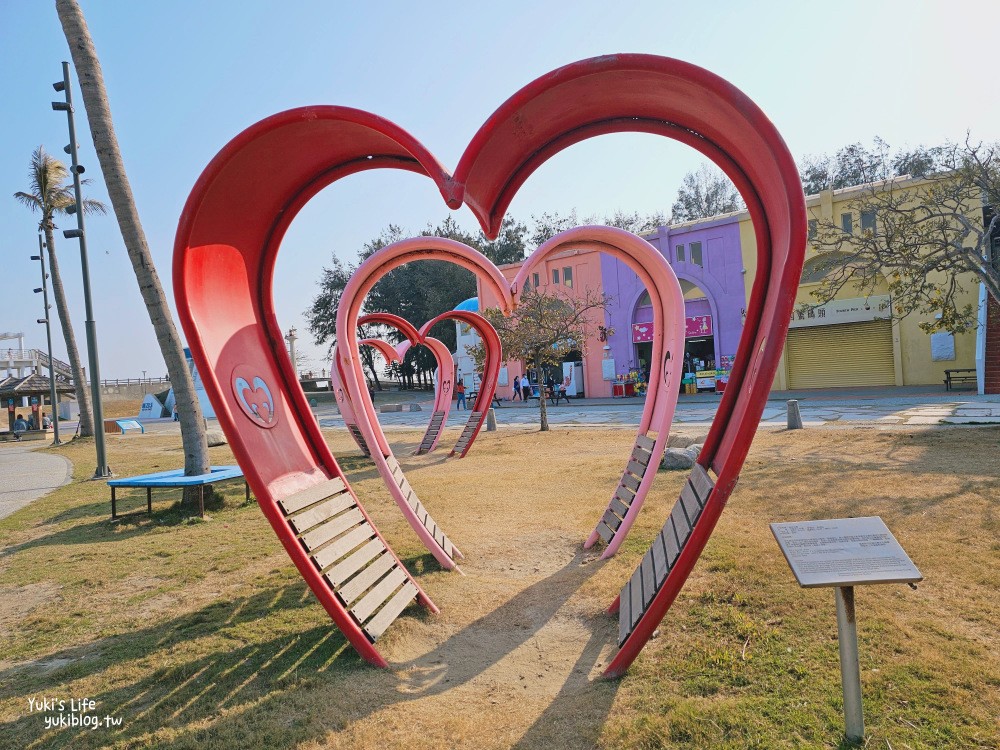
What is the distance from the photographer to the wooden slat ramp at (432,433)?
46.6 feet

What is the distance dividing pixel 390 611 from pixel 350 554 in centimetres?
58

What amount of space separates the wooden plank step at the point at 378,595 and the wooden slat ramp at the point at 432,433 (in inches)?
375

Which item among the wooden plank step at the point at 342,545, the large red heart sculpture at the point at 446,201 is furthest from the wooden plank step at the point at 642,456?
the wooden plank step at the point at 342,545

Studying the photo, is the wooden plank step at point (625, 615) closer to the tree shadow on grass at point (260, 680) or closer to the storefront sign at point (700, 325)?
the tree shadow on grass at point (260, 680)

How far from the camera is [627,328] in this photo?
31391 millimetres

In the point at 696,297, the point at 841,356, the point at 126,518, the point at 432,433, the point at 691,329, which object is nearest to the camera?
the point at 126,518

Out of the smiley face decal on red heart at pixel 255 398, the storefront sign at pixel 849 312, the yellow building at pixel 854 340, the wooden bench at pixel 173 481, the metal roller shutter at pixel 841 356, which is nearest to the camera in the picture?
the smiley face decal on red heart at pixel 255 398

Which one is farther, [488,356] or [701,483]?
[488,356]

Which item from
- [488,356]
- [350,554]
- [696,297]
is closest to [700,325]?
[696,297]

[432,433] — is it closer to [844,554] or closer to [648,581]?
[648,581]

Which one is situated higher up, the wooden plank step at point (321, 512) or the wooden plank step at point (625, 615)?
the wooden plank step at point (321, 512)

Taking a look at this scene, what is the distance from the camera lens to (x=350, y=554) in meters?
4.66

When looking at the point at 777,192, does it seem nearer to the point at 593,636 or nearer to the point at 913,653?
the point at 913,653

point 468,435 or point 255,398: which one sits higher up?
point 255,398
